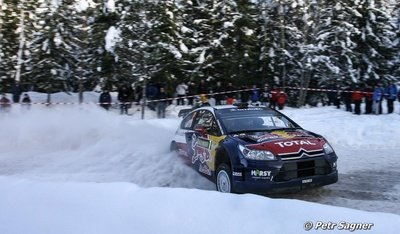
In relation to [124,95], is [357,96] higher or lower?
higher

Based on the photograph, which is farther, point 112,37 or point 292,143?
point 112,37

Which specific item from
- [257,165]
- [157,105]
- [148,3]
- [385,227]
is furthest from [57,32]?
[385,227]

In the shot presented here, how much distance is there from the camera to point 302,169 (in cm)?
703

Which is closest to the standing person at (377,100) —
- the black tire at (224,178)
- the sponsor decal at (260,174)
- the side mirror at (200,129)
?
the side mirror at (200,129)

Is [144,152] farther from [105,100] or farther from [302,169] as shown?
[105,100]

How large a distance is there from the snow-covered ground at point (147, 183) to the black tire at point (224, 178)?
22.9 inches

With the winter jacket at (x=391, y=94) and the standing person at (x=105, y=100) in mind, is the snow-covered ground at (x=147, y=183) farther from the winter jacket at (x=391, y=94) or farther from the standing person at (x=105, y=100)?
the winter jacket at (x=391, y=94)

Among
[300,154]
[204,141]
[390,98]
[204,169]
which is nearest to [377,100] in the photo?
[390,98]

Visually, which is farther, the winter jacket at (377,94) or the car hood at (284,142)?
the winter jacket at (377,94)

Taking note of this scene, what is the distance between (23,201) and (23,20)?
1157 inches

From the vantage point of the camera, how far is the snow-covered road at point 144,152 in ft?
27.6

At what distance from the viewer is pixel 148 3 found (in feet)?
74.1

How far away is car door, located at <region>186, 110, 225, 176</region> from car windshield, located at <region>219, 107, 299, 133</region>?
0.23 m

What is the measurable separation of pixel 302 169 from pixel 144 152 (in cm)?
538
